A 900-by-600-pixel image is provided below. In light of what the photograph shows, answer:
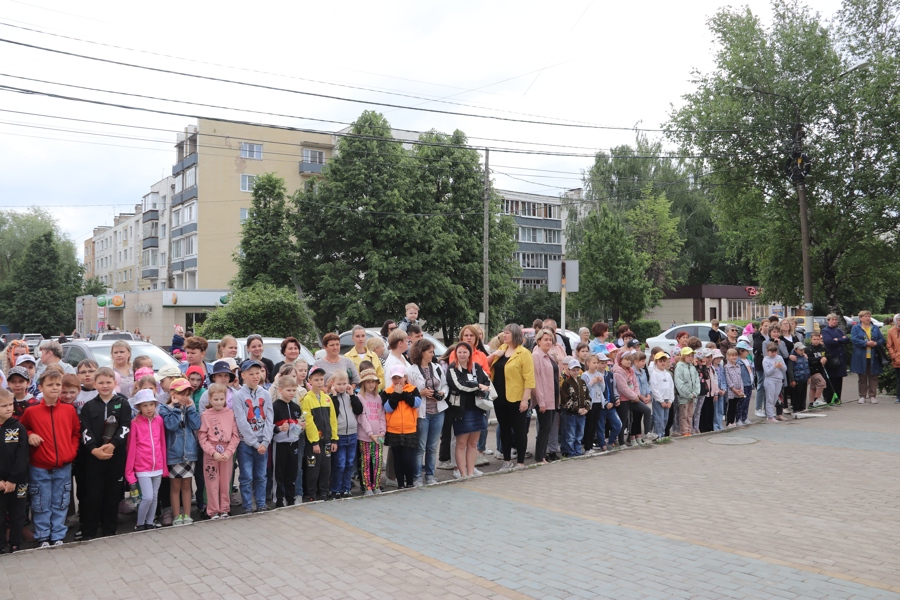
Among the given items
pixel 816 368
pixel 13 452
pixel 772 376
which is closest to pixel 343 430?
pixel 13 452

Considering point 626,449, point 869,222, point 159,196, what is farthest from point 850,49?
point 159,196

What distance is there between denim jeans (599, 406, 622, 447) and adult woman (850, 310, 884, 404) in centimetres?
864

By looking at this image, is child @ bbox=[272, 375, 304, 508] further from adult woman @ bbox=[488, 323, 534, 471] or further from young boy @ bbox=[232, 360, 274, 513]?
adult woman @ bbox=[488, 323, 534, 471]

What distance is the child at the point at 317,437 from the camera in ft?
26.0

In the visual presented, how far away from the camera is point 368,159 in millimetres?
37312

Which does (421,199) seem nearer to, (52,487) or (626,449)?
(626,449)

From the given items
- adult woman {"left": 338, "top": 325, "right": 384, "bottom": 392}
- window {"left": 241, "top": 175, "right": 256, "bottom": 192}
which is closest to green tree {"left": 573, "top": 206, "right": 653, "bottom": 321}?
window {"left": 241, "top": 175, "right": 256, "bottom": 192}

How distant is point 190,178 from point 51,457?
2460 inches

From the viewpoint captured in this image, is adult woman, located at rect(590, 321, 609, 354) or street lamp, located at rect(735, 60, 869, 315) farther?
street lamp, located at rect(735, 60, 869, 315)

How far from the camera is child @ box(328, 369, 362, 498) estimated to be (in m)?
8.17

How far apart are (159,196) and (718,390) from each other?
7875 cm

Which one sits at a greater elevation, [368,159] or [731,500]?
[368,159]

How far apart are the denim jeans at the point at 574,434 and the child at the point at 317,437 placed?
12.8 ft

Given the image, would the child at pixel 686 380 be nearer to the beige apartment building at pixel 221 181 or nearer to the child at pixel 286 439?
the child at pixel 286 439
